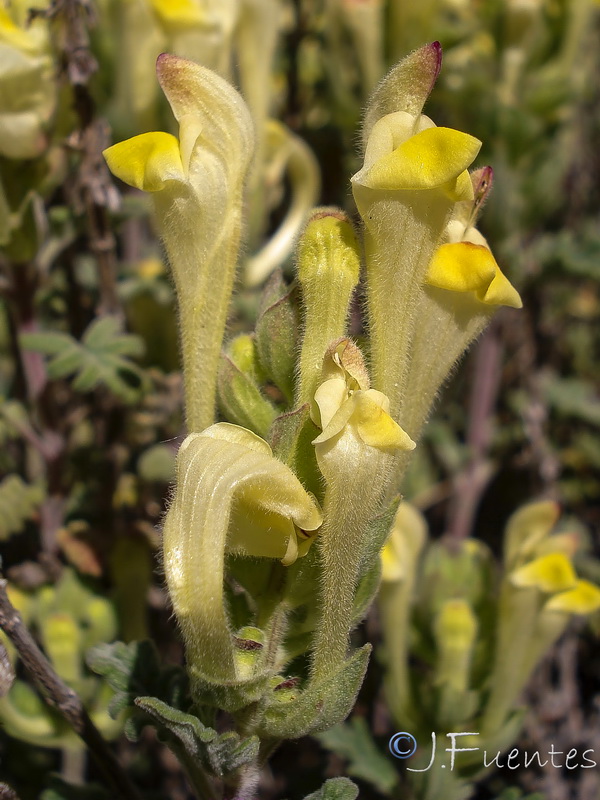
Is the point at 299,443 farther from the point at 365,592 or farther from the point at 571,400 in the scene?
the point at 571,400

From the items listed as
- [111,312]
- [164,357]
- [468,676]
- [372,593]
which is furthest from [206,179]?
[468,676]

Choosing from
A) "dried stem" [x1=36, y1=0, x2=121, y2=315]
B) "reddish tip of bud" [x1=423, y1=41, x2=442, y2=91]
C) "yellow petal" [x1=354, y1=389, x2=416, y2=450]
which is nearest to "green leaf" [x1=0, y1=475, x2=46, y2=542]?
"dried stem" [x1=36, y1=0, x2=121, y2=315]

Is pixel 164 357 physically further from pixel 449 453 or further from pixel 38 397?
pixel 449 453

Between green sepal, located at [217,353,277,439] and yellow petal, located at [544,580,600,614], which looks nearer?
green sepal, located at [217,353,277,439]

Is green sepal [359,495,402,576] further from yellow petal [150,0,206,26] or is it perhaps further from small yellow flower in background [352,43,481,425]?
yellow petal [150,0,206,26]

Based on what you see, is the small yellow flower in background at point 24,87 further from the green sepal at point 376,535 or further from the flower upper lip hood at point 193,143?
the green sepal at point 376,535

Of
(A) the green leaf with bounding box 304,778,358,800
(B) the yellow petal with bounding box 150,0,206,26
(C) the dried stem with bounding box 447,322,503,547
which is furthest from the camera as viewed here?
(C) the dried stem with bounding box 447,322,503,547
